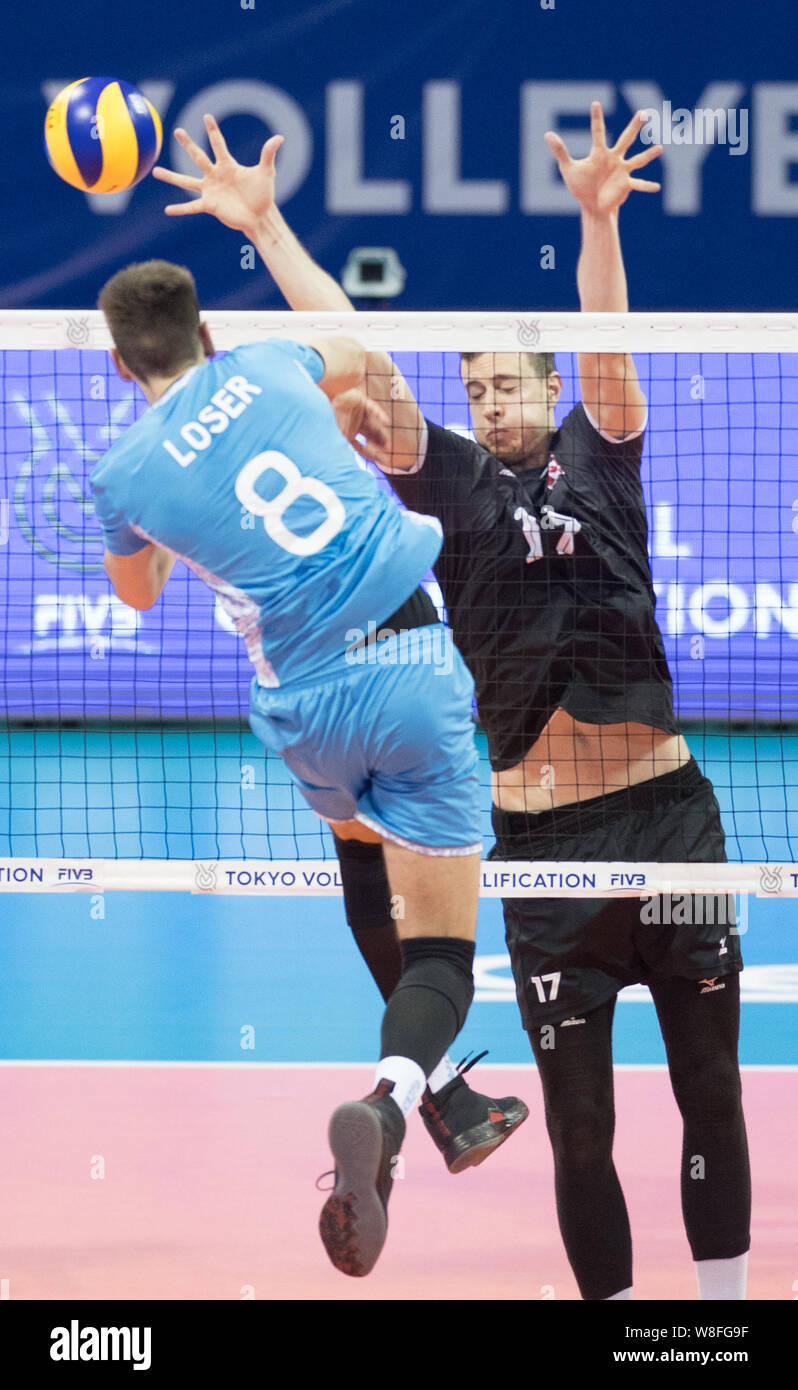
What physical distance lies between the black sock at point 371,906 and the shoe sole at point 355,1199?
3.07 ft

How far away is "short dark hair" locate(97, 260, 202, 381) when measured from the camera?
3574mm

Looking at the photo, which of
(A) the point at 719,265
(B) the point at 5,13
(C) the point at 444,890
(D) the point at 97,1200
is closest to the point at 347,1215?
(C) the point at 444,890

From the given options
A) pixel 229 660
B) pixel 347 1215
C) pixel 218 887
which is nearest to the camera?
pixel 347 1215

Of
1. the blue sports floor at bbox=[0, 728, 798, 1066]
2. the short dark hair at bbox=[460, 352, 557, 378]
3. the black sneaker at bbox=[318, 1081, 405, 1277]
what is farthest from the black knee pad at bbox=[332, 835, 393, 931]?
the blue sports floor at bbox=[0, 728, 798, 1066]

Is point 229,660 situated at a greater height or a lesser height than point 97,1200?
greater

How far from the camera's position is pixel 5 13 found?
1281 cm

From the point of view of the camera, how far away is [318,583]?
3.57 meters

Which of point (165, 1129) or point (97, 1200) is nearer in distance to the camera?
point (97, 1200)

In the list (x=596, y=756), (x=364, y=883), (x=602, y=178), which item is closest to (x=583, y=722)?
(x=596, y=756)

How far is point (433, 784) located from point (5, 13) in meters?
11.0

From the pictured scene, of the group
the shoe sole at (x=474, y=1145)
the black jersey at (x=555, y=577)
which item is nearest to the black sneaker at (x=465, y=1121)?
the shoe sole at (x=474, y=1145)

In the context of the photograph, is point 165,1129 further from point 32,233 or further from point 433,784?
point 32,233

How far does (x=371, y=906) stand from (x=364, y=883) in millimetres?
88

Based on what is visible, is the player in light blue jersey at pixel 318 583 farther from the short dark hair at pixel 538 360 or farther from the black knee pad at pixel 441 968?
the short dark hair at pixel 538 360
